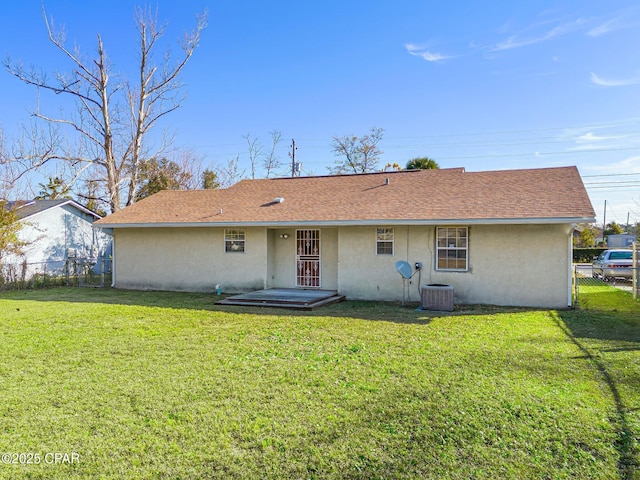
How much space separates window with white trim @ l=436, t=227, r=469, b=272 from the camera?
11.1 meters

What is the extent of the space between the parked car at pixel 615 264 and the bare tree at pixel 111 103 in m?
24.9

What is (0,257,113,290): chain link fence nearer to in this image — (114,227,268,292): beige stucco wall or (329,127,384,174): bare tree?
(114,227,268,292): beige stucco wall

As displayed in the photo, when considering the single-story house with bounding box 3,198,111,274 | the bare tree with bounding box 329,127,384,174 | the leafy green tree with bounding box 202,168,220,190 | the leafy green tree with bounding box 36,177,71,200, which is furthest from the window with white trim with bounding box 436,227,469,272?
the leafy green tree with bounding box 36,177,71,200

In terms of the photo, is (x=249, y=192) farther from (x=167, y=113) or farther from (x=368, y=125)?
(x=368, y=125)

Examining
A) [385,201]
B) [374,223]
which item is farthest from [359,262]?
[385,201]

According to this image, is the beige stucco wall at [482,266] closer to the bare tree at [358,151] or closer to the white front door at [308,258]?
the white front door at [308,258]

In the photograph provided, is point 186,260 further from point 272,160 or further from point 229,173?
point 272,160

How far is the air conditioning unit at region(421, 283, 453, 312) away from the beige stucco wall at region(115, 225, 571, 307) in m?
1.21

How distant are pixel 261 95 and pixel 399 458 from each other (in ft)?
77.5

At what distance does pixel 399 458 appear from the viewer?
310 centimetres

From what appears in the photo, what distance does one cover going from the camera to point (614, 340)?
22.1 feet

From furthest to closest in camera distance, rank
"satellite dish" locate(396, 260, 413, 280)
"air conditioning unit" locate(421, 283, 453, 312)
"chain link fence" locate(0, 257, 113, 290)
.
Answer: "chain link fence" locate(0, 257, 113, 290), "satellite dish" locate(396, 260, 413, 280), "air conditioning unit" locate(421, 283, 453, 312)

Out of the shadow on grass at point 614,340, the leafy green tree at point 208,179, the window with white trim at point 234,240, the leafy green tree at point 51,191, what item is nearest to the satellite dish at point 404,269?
the shadow on grass at point 614,340

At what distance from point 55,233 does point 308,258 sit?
50.8 ft
